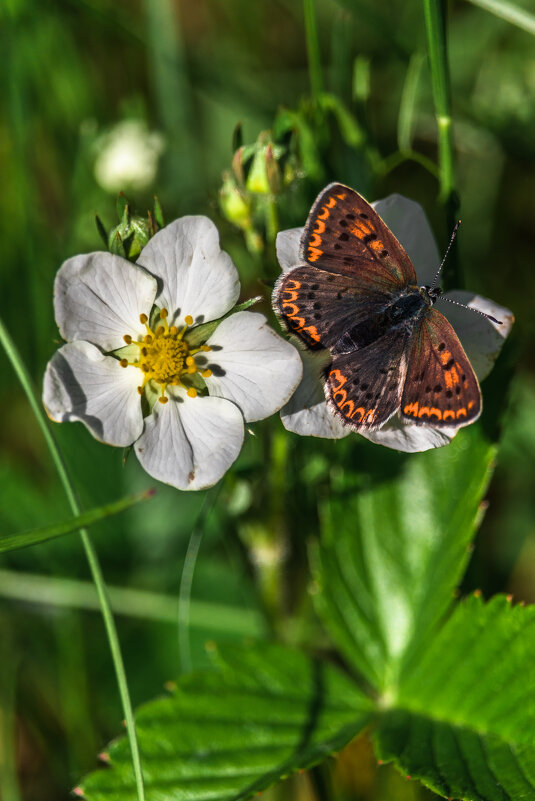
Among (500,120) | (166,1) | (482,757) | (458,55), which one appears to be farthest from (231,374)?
(458,55)

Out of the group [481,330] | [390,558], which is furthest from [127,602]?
[481,330]

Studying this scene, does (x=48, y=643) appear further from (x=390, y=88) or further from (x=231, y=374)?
(x=390, y=88)

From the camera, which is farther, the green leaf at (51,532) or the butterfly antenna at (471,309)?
the butterfly antenna at (471,309)

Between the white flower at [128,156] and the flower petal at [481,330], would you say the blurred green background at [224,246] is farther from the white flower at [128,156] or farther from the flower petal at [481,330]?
the flower petal at [481,330]

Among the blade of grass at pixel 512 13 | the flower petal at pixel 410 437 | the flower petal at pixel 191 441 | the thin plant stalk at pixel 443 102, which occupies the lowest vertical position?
the flower petal at pixel 410 437

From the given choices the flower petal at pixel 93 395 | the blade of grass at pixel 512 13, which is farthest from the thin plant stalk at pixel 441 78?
the flower petal at pixel 93 395

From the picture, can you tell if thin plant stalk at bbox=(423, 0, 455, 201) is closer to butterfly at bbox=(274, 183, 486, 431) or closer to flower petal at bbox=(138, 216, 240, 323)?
butterfly at bbox=(274, 183, 486, 431)
